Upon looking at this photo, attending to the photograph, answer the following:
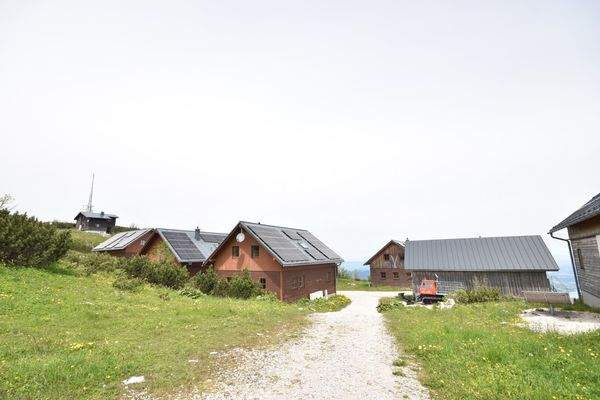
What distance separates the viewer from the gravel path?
727cm

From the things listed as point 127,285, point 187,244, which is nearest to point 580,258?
point 127,285

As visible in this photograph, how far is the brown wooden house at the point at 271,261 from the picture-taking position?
85.7 feet

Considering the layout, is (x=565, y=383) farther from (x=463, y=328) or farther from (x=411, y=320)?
(x=411, y=320)

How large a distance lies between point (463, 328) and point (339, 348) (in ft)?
17.5

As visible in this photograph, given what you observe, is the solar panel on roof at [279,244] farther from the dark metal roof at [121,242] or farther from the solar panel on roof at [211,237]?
the dark metal roof at [121,242]

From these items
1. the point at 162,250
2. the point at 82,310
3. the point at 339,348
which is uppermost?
the point at 162,250

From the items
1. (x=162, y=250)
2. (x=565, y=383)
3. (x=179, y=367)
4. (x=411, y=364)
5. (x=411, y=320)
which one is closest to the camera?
(x=565, y=383)

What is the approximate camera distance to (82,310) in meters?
14.4

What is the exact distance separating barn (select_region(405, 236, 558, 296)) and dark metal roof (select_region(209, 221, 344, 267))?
8987mm

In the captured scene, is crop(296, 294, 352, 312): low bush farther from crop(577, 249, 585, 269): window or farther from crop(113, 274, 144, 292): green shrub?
crop(577, 249, 585, 269): window

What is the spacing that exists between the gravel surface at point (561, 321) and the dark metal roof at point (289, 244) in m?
15.7

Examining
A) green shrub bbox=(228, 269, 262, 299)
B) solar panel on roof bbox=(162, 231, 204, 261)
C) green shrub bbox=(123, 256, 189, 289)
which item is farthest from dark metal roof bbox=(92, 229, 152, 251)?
green shrub bbox=(228, 269, 262, 299)

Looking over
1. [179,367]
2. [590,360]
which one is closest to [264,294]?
[179,367]

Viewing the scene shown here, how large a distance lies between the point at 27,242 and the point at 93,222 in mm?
54867
